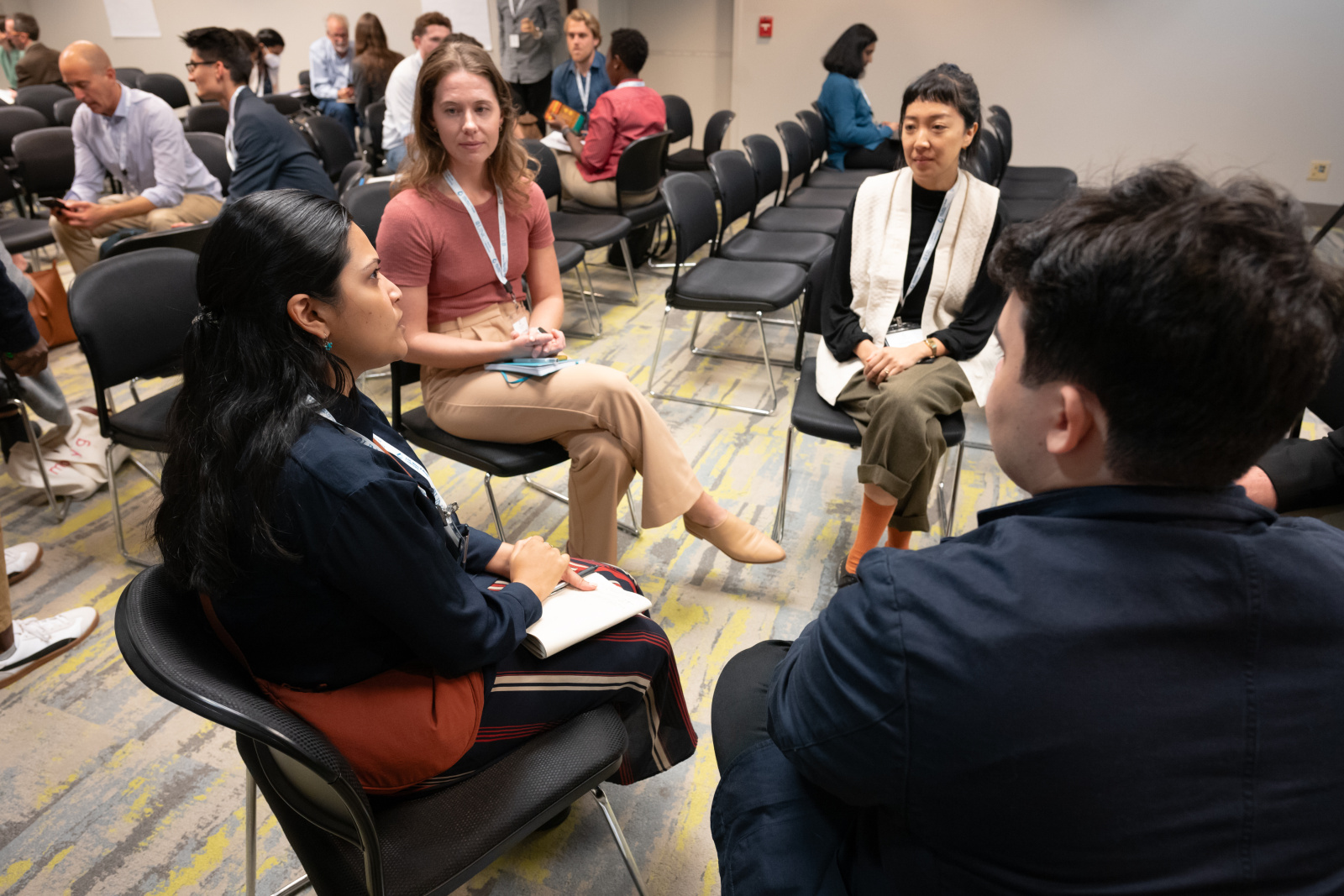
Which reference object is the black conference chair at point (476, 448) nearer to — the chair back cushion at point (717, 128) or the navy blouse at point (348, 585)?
the navy blouse at point (348, 585)

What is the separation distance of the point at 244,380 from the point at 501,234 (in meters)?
1.18

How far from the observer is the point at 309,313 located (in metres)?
1.17

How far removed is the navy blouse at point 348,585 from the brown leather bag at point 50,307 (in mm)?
3321

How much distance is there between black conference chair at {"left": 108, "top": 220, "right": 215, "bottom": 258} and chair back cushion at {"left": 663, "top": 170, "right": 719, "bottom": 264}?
65.5 inches

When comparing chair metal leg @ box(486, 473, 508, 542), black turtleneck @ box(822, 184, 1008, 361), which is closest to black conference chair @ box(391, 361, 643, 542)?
chair metal leg @ box(486, 473, 508, 542)

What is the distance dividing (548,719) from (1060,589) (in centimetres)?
85

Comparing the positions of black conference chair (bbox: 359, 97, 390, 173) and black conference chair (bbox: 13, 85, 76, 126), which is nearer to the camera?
black conference chair (bbox: 359, 97, 390, 173)

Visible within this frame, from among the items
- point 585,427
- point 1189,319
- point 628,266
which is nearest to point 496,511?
point 585,427

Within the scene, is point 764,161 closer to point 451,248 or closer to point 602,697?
point 451,248

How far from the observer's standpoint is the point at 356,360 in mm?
1298

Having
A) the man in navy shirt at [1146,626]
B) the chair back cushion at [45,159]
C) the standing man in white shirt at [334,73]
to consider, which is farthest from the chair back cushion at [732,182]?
the standing man in white shirt at [334,73]

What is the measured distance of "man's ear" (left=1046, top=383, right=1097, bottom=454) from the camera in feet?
2.28

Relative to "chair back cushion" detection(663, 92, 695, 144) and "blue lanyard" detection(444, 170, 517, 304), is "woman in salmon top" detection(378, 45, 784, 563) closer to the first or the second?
"blue lanyard" detection(444, 170, 517, 304)

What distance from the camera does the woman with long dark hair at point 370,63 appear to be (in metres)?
5.95
